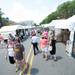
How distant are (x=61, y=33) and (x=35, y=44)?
1233 centimetres

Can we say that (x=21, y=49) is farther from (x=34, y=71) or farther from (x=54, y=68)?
(x=54, y=68)

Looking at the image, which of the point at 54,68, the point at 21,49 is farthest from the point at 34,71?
the point at 21,49

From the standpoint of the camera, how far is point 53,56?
19203 millimetres

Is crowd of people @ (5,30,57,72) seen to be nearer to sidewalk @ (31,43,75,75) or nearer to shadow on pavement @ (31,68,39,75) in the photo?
shadow on pavement @ (31,68,39,75)

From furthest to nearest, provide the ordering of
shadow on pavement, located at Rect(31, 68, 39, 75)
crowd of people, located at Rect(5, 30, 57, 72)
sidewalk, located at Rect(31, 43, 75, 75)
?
shadow on pavement, located at Rect(31, 68, 39, 75) < sidewalk, located at Rect(31, 43, 75, 75) < crowd of people, located at Rect(5, 30, 57, 72)

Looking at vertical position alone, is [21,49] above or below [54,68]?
above

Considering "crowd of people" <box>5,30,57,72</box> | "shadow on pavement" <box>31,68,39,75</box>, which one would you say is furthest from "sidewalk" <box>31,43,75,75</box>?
"crowd of people" <box>5,30,57,72</box>

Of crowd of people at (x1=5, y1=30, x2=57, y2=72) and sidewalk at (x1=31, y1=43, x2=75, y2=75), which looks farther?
sidewalk at (x1=31, y1=43, x2=75, y2=75)

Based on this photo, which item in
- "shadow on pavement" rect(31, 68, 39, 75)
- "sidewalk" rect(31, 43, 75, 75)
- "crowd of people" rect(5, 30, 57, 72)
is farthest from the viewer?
"shadow on pavement" rect(31, 68, 39, 75)

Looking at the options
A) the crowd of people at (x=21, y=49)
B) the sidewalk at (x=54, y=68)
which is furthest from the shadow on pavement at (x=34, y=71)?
the crowd of people at (x=21, y=49)

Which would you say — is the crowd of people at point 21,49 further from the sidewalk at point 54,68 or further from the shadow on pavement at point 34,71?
the sidewalk at point 54,68

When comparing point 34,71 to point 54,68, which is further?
point 54,68

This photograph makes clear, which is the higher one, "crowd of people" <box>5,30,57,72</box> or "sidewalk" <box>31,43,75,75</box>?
"crowd of people" <box>5,30,57,72</box>

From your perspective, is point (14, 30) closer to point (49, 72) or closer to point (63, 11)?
point (49, 72)
